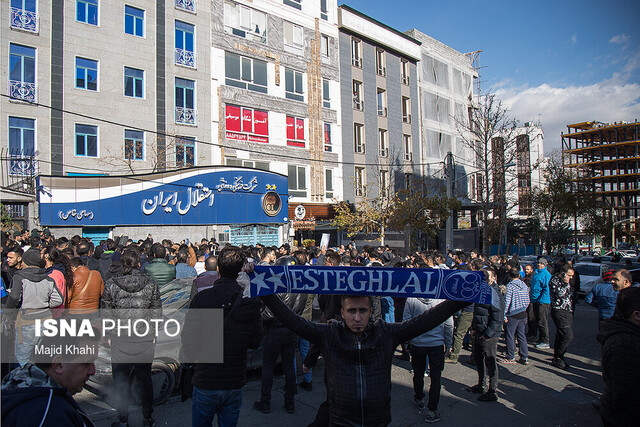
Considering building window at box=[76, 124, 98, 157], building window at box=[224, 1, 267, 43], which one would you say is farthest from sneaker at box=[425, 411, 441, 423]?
building window at box=[224, 1, 267, 43]

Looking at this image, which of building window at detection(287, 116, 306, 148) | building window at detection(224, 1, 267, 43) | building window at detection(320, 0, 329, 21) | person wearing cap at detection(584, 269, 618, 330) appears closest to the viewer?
person wearing cap at detection(584, 269, 618, 330)

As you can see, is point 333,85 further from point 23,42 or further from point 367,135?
point 23,42

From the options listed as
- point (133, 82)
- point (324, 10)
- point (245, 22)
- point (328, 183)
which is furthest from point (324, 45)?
point (133, 82)

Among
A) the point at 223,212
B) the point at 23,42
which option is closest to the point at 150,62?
the point at 23,42

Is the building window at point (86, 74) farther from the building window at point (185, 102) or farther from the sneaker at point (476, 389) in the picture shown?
the sneaker at point (476, 389)

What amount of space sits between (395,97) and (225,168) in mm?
17559

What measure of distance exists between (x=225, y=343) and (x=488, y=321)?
4.02m

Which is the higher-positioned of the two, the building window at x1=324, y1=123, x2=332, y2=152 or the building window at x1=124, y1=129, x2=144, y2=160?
the building window at x1=324, y1=123, x2=332, y2=152

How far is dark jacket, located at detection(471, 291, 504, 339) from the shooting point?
5992 mm

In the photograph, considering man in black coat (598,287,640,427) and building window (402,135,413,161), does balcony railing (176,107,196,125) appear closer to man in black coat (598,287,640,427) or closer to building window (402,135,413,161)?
building window (402,135,413,161)

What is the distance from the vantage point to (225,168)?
75.9 ft

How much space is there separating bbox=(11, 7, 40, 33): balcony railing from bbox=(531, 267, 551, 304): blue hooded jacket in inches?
851

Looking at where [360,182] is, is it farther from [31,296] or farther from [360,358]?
[360,358]

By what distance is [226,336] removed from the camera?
12.4 feet
